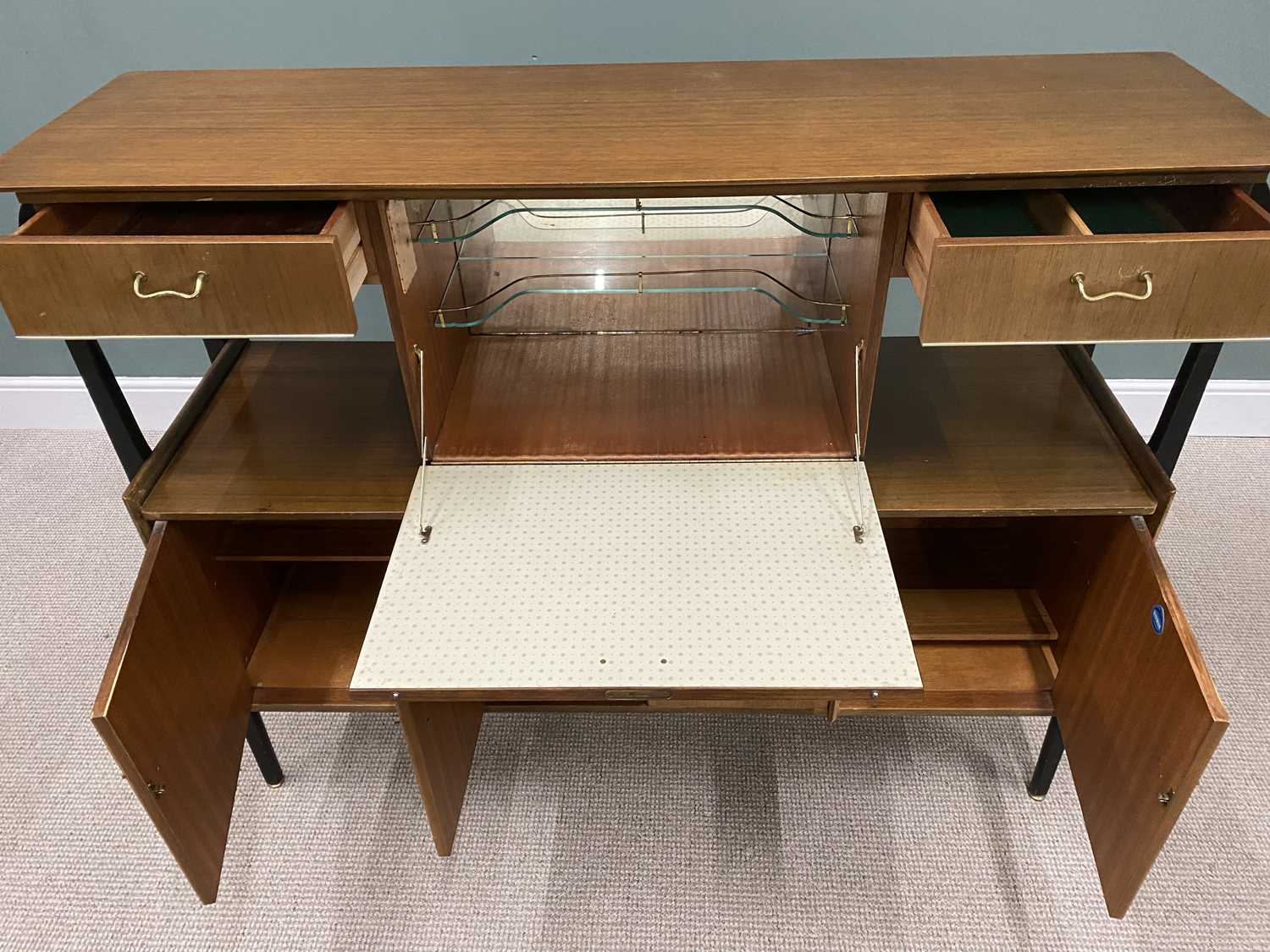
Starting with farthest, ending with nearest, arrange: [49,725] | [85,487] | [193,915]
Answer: [85,487], [49,725], [193,915]

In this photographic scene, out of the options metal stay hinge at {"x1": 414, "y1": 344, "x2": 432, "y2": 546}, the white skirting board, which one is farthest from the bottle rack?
the white skirting board

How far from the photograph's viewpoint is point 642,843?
1337mm

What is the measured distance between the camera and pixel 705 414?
3.91ft

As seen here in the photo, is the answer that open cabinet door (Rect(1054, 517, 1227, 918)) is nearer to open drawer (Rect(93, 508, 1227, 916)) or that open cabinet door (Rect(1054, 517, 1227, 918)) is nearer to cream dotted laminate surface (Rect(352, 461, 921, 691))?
open drawer (Rect(93, 508, 1227, 916))

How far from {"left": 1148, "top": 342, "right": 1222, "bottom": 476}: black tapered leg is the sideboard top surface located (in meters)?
0.20

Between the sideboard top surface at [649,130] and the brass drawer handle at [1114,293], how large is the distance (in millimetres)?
108

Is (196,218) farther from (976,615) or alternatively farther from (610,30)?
(976,615)

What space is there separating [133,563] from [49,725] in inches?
15.1

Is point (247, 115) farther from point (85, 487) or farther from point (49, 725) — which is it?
point (85, 487)

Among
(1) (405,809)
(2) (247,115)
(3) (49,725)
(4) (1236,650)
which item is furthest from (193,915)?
(4) (1236,650)

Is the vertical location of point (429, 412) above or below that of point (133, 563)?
above

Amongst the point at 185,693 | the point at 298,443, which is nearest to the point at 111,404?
the point at 298,443

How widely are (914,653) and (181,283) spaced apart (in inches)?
34.4

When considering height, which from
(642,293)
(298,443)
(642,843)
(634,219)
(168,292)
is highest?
(168,292)
